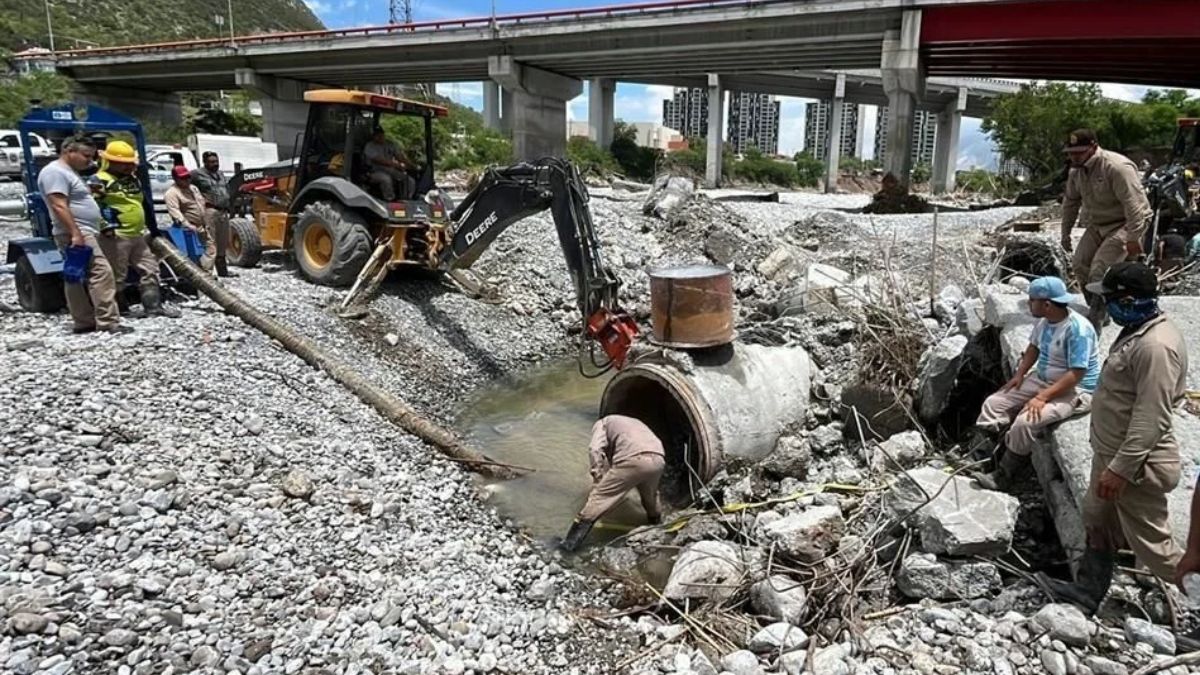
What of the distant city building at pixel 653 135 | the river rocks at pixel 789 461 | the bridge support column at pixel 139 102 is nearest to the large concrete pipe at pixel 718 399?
the river rocks at pixel 789 461

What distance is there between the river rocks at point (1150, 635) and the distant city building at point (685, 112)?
81512 mm

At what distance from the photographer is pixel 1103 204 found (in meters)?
5.61

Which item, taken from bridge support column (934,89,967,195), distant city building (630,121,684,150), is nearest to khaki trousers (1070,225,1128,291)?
bridge support column (934,89,967,195)

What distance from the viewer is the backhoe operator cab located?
27.2 feet

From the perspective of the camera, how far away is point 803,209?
16.4 meters

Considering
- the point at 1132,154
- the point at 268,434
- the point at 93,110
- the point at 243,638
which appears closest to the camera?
the point at 243,638

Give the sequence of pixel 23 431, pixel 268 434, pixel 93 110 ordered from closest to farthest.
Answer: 1. pixel 23 431
2. pixel 268 434
3. pixel 93 110

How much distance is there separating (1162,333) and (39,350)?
7.04 metres

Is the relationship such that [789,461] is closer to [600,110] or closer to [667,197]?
[667,197]

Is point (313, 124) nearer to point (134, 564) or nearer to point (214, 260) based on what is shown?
point (214, 260)

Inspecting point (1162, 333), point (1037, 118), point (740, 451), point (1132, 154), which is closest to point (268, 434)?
point (740, 451)

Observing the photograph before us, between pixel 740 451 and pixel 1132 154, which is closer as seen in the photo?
pixel 740 451

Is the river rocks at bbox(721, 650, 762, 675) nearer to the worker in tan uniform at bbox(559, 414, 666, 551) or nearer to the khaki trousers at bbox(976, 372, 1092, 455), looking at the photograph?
the worker in tan uniform at bbox(559, 414, 666, 551)

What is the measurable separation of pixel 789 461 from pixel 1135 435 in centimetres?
265
